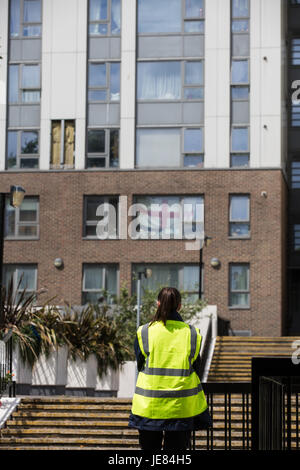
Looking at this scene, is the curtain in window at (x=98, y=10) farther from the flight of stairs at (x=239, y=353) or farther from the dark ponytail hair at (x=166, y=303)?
the dark ponytail hair at (x=166, y=303)

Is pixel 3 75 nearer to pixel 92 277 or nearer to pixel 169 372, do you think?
pixel 92 277

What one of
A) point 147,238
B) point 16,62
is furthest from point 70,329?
point 16,62

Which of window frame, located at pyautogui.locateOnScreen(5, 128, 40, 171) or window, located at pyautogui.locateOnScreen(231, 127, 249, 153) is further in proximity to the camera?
window frame, located at pyautogui.locateOnScreen(5, 128, 40, 171)

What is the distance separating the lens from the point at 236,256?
119 ft

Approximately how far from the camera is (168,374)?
19.9 ft

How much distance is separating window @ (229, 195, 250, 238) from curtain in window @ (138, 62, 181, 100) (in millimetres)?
4909

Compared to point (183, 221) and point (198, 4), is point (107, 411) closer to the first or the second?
point (183, 221)

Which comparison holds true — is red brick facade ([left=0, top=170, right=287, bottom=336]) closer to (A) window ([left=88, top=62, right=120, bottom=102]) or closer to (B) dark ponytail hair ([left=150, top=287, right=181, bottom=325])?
(A) window ([left=88, top=62, right=120, bottom=102])

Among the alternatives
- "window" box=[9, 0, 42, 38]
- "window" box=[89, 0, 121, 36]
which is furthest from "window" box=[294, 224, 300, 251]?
"window" box=[9, 0, 42, 38]

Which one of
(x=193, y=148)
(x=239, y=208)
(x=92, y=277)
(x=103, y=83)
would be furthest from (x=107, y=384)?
(x=103, y=83)

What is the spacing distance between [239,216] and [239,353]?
35.0ft

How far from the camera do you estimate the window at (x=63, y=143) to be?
3769 centimetres

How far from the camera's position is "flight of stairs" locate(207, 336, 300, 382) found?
24031mm

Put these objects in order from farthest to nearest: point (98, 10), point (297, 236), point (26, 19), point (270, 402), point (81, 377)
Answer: point (297, 236)
point (26, 19)
point (98, 10)
point (81, 377)
point (270, 402)
